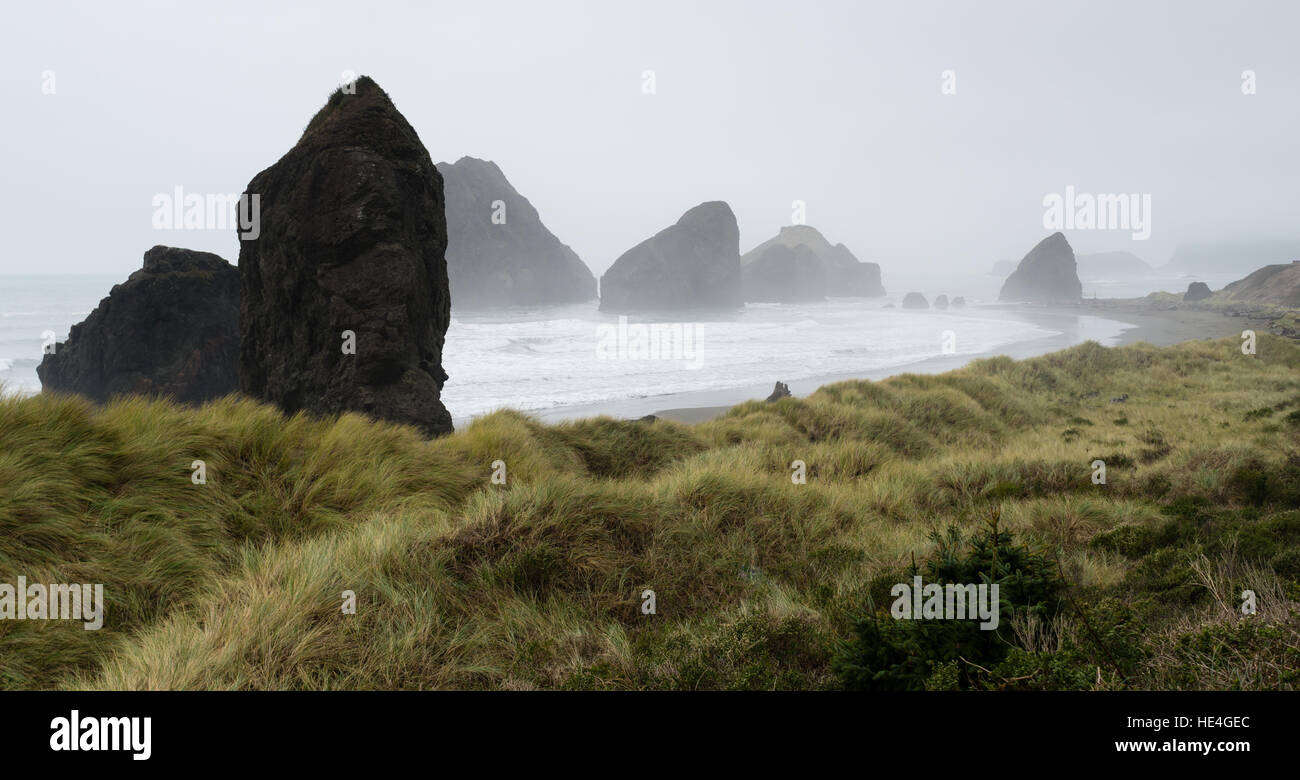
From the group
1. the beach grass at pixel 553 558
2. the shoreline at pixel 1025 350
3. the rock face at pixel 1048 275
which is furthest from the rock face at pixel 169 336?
the rock face at pixel 1048 275

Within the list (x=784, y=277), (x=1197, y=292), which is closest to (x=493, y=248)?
(x=784, y=277)

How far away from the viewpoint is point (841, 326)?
209 ft

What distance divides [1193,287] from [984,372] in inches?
3834

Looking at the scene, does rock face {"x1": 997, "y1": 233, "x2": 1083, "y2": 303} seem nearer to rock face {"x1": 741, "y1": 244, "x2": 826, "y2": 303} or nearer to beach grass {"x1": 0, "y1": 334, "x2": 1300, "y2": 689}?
rock face {"x1": 741, "y1": 244, "x2": 826, "y2": 303}

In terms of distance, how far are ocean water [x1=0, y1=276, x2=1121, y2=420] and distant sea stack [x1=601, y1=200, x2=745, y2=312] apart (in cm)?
5061

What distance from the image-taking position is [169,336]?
18.4 m

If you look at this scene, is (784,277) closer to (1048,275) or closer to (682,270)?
(682,270)

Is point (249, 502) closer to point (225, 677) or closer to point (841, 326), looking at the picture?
point (225, 677)

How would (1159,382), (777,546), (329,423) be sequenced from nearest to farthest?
(777,546)
(329,423)
(1159,382)

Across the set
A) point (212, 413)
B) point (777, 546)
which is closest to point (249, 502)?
point (212, 413)

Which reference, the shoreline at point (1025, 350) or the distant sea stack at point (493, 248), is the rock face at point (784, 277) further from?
the shoreline at point (1025, 350)

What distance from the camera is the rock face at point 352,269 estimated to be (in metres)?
10.6

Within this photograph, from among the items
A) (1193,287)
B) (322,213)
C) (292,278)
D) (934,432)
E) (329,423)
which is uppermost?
(1193,287)

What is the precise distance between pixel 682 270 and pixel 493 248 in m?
40.1
